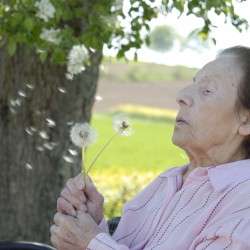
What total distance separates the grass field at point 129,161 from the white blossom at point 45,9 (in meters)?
1.02

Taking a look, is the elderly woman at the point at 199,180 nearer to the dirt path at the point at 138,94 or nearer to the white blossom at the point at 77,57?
the white blossom at the point at 77,57

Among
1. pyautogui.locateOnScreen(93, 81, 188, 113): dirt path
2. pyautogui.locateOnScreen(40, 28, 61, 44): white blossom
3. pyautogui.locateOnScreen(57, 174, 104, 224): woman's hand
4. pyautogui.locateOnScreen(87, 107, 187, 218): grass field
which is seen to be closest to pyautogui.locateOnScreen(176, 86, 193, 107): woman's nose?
pyautogui.locateOnScreen(57, 174, 104, 224): woman's hand

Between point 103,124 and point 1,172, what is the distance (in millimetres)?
18453

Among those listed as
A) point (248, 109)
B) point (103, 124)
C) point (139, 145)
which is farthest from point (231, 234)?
point (103, 124)

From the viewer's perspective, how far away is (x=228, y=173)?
2.68 m

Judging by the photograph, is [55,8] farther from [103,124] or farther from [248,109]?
[103,124]

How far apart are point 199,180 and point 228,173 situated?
0.11 metres

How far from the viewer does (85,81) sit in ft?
17.7

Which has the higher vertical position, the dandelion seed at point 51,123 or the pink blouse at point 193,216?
the pink blouse at point 193,216

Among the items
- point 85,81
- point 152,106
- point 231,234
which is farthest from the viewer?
point 152,106

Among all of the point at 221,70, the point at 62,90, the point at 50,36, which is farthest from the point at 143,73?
the point at 221,70

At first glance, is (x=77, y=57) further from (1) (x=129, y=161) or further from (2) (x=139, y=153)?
(2) (x=139, y=153)

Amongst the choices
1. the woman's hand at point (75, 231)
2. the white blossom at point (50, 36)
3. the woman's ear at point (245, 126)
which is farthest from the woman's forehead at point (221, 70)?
the white blossom at point (50, 36)

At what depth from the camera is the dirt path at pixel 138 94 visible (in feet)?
117
